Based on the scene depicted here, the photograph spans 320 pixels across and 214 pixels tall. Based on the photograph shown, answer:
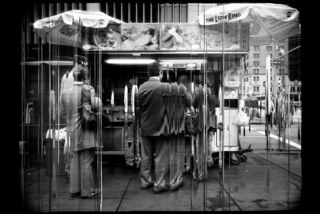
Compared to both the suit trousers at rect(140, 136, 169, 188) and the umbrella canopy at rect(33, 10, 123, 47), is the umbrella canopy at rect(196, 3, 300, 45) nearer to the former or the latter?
the umbrella canopy at rect(33, 10, 123, 47)

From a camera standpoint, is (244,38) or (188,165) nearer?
(188,165)

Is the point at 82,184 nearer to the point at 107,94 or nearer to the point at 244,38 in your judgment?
the point at 107,94

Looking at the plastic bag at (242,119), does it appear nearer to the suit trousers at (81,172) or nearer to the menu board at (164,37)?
the menu board at (164,37)

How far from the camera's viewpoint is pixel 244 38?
243 inches

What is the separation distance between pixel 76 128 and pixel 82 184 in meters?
0.80

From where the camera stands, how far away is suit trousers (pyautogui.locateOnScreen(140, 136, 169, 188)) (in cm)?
461

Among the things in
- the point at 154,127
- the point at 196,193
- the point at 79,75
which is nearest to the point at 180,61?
the point at 154,127

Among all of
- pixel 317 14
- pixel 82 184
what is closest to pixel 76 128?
pixel 82 184

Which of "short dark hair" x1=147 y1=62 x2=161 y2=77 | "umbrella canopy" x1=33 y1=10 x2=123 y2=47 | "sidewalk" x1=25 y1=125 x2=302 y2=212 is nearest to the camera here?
"sidewalk" x1=25 y1=125 x2=302 y2=212

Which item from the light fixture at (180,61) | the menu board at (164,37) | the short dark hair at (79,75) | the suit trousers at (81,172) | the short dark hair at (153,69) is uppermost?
the menu board at (164,37)

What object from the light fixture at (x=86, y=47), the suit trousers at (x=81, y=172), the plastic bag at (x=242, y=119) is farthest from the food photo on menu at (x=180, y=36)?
the suit trousers at (x=81, y=172)

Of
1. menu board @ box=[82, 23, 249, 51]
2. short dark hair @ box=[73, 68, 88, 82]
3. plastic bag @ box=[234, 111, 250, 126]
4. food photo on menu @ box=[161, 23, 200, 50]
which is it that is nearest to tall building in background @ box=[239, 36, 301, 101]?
plastic bag @ box=[234, 111, 250, 126]

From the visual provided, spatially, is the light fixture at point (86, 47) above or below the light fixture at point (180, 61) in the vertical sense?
above

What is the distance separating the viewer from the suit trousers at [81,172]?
4.29 m
